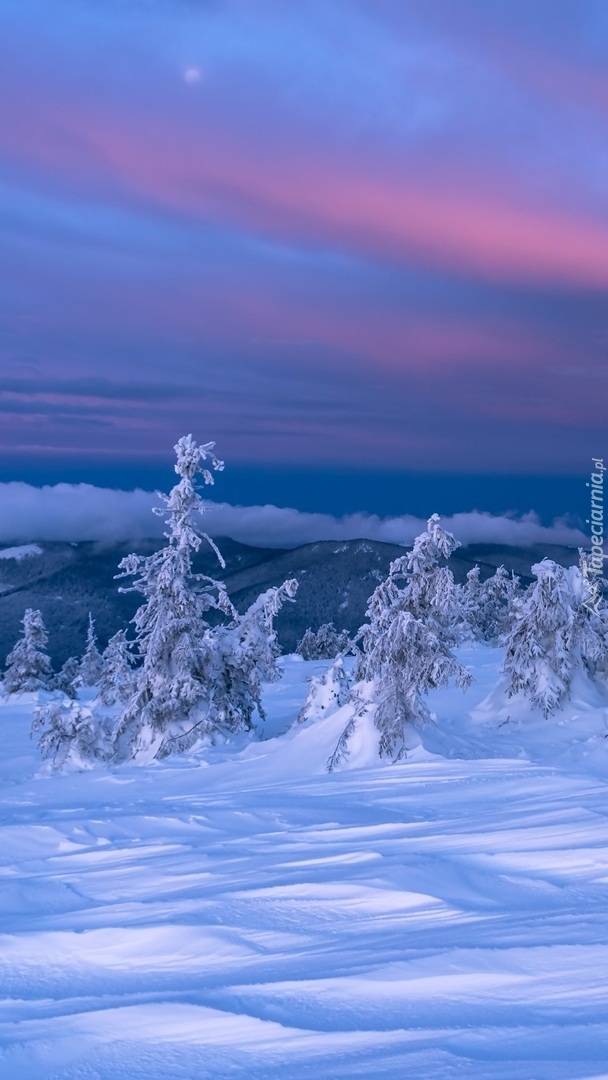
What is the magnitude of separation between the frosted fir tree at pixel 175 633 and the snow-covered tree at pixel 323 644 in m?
29.8

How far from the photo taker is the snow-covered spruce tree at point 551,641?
16766 millimetres

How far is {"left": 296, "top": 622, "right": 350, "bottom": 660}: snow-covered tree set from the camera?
48.9 m

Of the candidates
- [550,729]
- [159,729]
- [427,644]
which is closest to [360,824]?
[427,644]

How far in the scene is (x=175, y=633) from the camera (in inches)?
742

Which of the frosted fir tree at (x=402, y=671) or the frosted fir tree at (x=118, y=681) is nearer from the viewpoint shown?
the frosted fir tree at (x=402, y=671)

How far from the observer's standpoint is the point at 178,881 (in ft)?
22.2

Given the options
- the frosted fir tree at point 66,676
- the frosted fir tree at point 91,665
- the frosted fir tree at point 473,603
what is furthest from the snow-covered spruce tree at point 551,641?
the frosted fir tree at point 91,665

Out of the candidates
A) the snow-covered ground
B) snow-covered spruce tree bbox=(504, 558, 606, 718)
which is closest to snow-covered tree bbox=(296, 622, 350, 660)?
snow-covered spruce tree bbox=(504, 558, 606, 718)

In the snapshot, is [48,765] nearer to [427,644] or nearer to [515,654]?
[427,644]

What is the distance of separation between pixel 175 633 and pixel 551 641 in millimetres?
7690

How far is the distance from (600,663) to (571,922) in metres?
13.8

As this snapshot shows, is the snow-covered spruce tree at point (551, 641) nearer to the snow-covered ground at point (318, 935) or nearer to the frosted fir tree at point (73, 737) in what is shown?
the snow-covered ground at point (318, 935)

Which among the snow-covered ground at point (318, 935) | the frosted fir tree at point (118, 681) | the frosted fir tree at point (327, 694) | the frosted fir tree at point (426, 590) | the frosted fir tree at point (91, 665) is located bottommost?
the frosted fir tree at point (91, 665)

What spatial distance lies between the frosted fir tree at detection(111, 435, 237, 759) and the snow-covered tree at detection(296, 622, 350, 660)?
2976 cm
